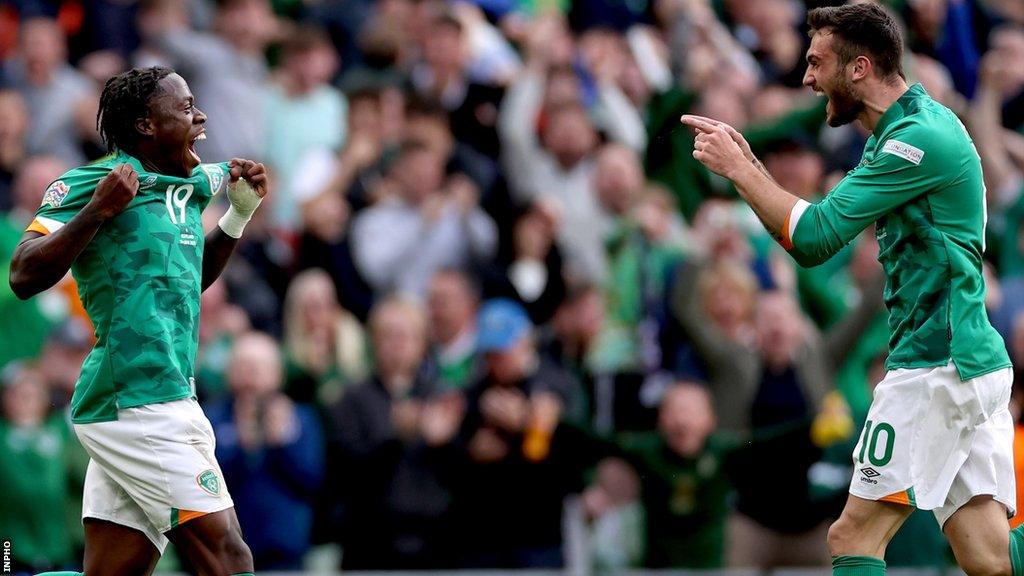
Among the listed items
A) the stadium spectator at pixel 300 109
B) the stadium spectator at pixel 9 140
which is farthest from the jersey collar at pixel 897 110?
the stadium spectator at pixel 9 140

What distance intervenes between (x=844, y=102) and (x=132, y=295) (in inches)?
111

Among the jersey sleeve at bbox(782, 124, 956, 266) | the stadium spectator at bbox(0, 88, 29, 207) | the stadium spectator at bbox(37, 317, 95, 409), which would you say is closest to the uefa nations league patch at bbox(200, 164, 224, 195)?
the jersey sleeve at bbox(782, 124, 956, 266)

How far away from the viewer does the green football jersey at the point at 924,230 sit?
6125 mm

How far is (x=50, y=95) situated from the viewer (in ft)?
39.5

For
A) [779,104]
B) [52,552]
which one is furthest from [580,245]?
[52,552]

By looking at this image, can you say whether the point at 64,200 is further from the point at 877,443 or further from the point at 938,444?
the point at 938,444

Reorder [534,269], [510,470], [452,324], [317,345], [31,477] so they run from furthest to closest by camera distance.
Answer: [534,269], [452,324], [317,345], [510,470], [31,477]

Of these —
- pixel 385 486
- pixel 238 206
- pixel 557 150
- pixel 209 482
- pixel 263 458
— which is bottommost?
pixel 385 486

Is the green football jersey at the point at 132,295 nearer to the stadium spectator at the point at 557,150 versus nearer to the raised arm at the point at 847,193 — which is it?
the raised arm at the point at 847,193

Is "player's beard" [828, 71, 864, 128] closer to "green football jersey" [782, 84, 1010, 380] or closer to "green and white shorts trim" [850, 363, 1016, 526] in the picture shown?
"green football jersey" [782, 84, 1010, 380]

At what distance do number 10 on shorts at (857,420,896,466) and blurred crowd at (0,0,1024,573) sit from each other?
413 cm

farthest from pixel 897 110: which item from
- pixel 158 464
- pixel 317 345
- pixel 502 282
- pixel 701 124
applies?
pixel 502 282

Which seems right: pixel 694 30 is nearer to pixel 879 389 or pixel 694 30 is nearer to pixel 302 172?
pixel 302 172

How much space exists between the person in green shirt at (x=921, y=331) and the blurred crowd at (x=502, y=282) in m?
4.04
